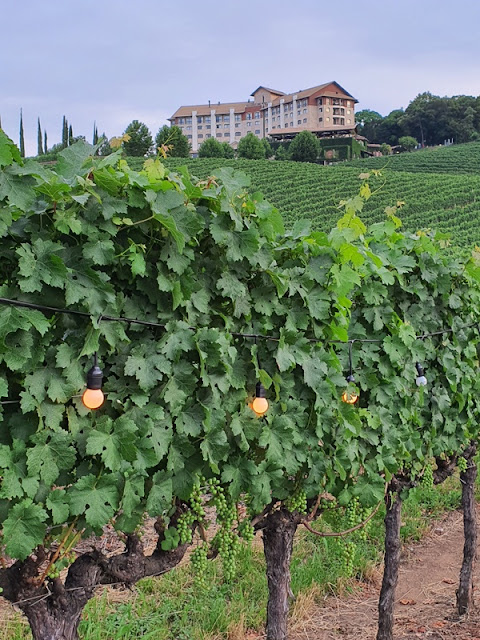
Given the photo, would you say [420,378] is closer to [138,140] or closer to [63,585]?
[138,140]

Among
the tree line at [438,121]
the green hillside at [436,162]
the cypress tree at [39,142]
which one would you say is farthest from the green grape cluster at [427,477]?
the tree line at [438,121]

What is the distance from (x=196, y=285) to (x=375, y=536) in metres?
5.45

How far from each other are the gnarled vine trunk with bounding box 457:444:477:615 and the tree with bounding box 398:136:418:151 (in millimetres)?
95436

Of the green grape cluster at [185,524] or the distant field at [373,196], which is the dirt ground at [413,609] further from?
the distant field at [373,196]

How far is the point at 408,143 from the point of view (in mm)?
95375

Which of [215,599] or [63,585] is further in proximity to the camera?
[215,599]

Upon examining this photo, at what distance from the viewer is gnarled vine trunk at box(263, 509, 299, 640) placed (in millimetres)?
3732

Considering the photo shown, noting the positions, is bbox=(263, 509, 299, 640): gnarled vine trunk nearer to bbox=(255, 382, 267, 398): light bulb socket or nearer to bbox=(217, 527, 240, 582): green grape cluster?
bbox=(217, 527, 240, 582): green grape cluster

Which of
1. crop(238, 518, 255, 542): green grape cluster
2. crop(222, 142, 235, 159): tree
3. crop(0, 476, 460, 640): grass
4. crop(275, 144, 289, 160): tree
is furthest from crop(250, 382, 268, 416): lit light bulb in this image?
crop(275, 144, 289, 160): tree

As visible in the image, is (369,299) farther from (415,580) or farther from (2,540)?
(415,580)

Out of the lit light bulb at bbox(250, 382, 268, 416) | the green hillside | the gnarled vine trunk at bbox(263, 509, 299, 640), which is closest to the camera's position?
the lit light bulb at bbox(250, 382, 268, 416)

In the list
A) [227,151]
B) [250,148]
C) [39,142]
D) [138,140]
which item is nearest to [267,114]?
[227,151]

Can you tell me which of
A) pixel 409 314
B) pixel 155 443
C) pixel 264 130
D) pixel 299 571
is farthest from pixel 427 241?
pixel 264 130

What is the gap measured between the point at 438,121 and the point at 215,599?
103 m
